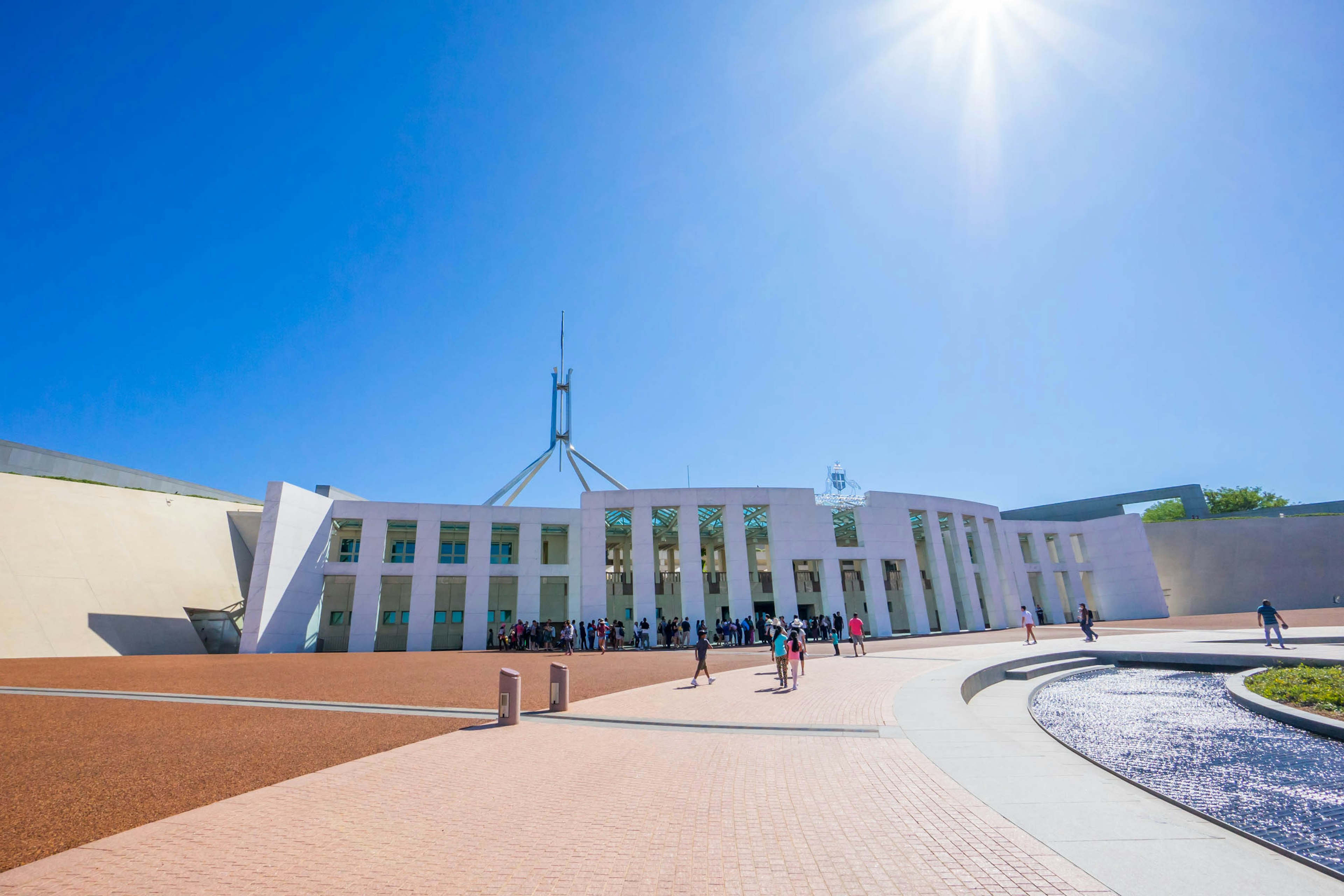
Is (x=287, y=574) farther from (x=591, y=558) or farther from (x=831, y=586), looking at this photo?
(x=831, y=586)

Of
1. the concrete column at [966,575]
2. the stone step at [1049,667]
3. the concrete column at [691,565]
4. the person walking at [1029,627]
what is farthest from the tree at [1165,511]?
the stone step at [1049,667]

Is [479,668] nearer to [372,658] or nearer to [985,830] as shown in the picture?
[372,658]

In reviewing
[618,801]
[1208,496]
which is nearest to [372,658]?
[618,801]

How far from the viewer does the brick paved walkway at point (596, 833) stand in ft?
13.6

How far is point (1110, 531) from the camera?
Result: 48.4 meters

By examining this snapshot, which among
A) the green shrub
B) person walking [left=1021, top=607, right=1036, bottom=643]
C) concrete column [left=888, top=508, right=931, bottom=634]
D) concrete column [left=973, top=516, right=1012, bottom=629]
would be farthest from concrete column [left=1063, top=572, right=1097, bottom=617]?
the green shrub

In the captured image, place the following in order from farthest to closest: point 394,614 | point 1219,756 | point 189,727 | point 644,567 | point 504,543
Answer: point 504,543
point 394,614
point 644,567
point 189,727
point 1219,756

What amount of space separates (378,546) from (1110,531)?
5580 centimetres

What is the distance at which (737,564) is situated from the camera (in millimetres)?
35031

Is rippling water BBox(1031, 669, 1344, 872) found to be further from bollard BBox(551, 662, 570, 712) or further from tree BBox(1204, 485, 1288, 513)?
tree BBox(1204, 485, 1288, 513)

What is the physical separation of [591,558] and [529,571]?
4095 millimetres

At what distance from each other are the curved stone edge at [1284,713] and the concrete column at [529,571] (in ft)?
101

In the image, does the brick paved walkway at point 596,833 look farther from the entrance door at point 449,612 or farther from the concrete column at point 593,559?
the entrance door at point 449,612

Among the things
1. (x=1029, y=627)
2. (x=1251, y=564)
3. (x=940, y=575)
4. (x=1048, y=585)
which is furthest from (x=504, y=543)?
(x=1251, y=564)
